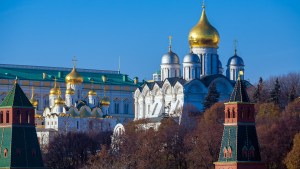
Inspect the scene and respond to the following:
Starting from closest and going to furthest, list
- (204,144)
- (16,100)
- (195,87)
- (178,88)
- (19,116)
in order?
(19,116), (16,100), (204,144), (195,87), (178,88)

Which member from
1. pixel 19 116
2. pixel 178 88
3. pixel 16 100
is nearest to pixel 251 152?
pixel 19 116

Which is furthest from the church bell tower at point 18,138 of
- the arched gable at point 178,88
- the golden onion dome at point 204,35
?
the golden onion dome at point 204,35

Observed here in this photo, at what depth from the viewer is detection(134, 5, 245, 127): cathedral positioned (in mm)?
108750

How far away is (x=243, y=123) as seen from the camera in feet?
210

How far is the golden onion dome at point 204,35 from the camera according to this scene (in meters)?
109

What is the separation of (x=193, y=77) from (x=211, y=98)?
6320 mm

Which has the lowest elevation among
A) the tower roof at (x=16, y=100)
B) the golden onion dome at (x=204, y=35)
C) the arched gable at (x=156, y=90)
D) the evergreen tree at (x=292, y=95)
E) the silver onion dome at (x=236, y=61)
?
the tower roof at (x=16, y=100)

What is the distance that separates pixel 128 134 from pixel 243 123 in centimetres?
3266

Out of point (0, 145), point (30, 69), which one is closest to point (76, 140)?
point (0, 145)

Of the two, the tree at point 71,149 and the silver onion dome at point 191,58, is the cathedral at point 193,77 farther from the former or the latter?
the tree at point 71,149

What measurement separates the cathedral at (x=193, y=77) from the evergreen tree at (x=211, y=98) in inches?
85.5

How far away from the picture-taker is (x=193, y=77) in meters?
110

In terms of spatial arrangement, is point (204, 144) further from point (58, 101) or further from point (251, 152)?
point (58, 101)

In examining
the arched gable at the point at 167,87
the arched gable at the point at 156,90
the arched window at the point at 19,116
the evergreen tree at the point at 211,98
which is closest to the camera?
the arched window at the point at 19,116
